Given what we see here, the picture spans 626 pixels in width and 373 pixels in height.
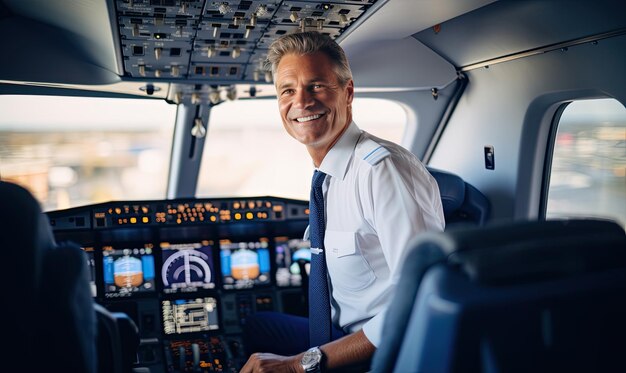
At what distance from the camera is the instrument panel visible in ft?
9.68

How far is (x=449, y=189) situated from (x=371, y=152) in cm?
147

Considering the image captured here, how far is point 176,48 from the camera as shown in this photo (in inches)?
107

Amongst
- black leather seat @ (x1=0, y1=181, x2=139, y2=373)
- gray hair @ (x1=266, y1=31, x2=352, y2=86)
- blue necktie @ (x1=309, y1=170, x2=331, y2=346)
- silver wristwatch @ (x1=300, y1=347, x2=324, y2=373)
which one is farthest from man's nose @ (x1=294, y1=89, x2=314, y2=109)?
black leather seat @ (x1=0, y1=181, x2=139, y2=373)

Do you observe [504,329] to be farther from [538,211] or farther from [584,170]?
[538,211]

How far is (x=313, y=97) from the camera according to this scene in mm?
1753

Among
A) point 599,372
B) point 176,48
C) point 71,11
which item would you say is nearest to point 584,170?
point 176,48

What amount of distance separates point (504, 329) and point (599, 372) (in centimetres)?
20

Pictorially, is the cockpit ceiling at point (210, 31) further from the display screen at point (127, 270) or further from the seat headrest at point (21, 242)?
the seat headrest at point (21, 242)

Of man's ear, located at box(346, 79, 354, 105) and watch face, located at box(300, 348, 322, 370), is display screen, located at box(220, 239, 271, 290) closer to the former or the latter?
man's ear, located at box(346, 79, 354, 105)

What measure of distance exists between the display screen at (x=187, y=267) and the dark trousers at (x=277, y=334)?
0.91 meters

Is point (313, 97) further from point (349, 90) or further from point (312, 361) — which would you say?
point (312, 361)

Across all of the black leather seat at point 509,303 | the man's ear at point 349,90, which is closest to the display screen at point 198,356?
the man's ear at point 349,90

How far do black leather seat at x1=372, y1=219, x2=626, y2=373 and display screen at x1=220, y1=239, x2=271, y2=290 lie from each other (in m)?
2.35

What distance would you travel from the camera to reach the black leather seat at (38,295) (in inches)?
39.1
